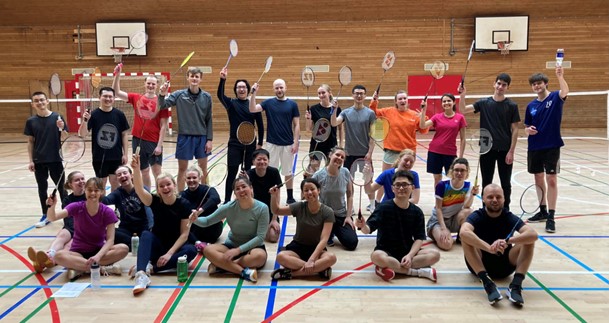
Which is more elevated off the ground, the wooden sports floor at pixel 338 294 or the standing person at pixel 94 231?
the standing person at pixel 94 231

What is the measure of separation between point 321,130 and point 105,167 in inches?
141

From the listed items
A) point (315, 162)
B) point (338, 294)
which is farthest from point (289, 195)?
point (338, 294)

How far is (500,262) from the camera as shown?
5418mm

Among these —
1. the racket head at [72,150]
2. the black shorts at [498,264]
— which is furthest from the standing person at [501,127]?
the racket head at [72,150]

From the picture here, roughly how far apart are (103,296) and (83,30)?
2028cm

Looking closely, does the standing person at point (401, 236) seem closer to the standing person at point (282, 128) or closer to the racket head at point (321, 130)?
the racket head at point (321, 130)

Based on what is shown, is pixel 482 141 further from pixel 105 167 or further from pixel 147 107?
pixel 105 167

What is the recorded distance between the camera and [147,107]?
8148 millimetres

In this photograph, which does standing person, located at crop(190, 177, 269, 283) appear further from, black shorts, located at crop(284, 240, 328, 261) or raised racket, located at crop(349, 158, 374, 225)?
raised racket, located at crop(349, 158, 374, 225)

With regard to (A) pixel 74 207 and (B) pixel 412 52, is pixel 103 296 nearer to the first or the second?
(A) pixel 74 207

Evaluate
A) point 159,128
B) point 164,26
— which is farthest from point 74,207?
point 164,26

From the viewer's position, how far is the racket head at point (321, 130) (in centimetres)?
836

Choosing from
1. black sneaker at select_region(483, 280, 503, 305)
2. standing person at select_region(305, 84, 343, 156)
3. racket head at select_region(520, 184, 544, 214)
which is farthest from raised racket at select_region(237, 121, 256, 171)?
racket head at select_region(520, 184, 544, 214)

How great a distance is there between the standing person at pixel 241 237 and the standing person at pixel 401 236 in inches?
52.1
